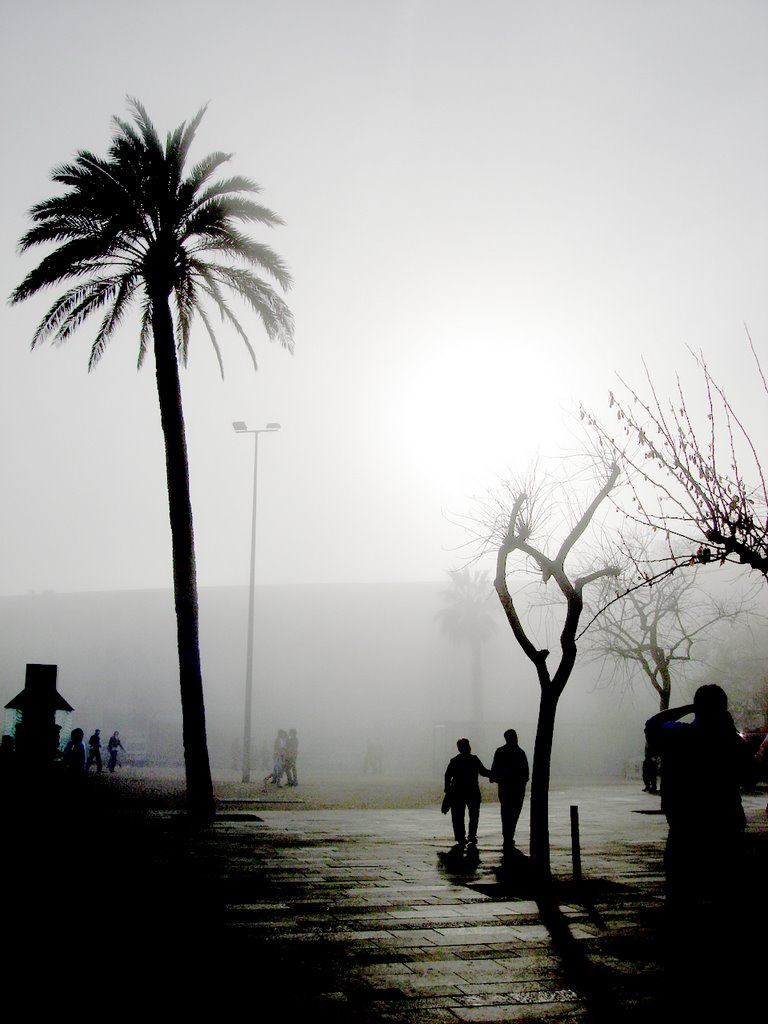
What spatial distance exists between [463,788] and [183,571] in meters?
6.75

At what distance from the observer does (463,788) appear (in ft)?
41.1

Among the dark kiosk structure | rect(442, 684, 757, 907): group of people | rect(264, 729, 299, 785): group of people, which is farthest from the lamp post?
rect(442, 684, 757, 907): group of people

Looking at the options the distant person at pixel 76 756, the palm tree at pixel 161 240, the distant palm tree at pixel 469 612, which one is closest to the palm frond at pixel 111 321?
the palm tree at pixel 161 240

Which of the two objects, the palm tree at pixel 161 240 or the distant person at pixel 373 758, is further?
the distant person at pixel 373 758

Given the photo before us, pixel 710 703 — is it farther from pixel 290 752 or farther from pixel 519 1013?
pixel 290 752

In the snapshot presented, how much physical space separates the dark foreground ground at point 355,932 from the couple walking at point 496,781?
0.47 metres

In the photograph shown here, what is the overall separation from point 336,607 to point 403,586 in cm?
1063

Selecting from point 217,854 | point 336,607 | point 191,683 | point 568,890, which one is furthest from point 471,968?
point 336,607

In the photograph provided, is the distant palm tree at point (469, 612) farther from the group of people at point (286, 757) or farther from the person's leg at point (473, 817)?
the person's leg at point (473, 817)

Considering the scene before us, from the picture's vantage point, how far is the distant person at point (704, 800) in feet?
16.4

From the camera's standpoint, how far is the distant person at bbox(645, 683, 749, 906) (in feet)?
16.4

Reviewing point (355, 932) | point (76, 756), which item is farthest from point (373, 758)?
point (355, 932)

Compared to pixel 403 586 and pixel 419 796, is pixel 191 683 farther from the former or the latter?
pixel 403 586

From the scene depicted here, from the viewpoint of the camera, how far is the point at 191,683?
48.4 feet
